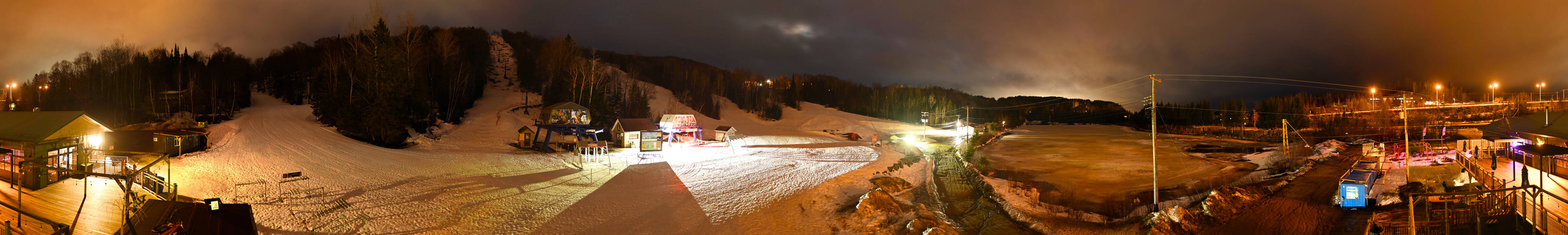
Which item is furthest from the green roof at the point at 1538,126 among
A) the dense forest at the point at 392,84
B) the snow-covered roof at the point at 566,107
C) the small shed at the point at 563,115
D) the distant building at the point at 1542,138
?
the small shed at the point at 563,115

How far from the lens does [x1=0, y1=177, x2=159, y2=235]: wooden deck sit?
791cm

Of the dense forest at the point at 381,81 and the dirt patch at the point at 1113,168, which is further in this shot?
the dense forest at the point at 381,81

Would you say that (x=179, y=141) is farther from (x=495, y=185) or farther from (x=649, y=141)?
(x=649, y=141)

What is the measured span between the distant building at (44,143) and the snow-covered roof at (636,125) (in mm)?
16652

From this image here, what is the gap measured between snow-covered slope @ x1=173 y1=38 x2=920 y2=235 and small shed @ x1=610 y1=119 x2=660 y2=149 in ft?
6.39

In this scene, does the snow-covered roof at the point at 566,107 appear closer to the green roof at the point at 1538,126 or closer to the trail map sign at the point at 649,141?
the trail map sign at the point at 649,141

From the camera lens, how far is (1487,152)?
20.1 metres

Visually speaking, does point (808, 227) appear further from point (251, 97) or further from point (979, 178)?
point (251, 97)

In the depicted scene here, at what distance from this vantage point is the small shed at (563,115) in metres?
27.3

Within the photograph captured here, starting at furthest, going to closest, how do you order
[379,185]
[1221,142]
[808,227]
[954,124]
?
[954,124] → [1221,142] → [379,185] → [808,227]

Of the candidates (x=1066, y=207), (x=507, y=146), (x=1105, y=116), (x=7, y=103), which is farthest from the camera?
(x=1105, y=116)

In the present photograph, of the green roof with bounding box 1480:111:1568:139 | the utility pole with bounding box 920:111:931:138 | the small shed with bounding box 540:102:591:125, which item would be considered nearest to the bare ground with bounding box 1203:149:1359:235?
the green roof with bounding box 1480:111:1568:139

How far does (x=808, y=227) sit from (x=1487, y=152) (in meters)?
26.0

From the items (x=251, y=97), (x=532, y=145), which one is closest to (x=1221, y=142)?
(x=532, y=145)
